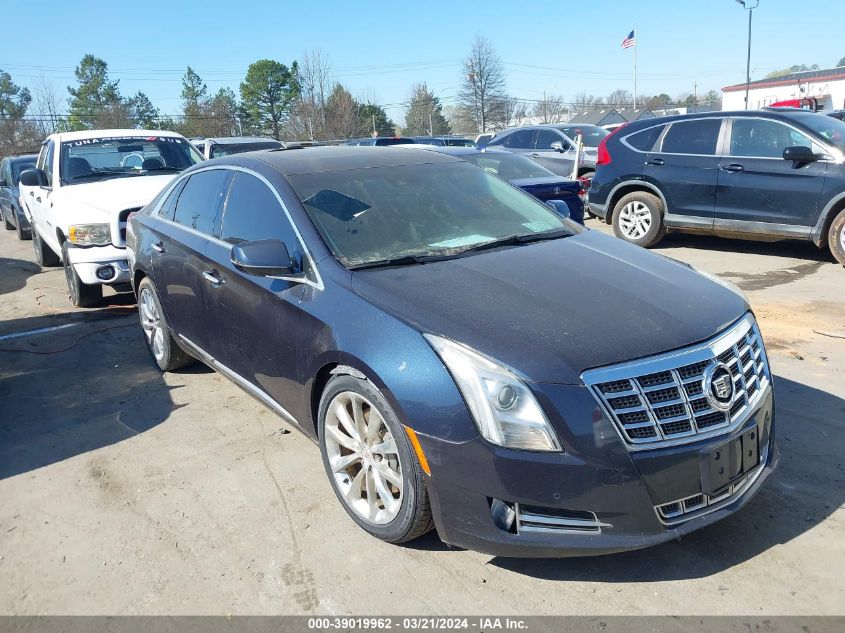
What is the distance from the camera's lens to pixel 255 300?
374 centimetres

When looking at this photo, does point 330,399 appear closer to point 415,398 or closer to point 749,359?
point 415,398

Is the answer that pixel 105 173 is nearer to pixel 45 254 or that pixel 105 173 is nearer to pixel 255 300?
pixel 45 254

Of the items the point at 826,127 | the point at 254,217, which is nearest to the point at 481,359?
the point at 254,217

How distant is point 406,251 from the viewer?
3533 mm

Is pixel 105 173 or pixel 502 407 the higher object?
pixel 105 173

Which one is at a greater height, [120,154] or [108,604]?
[120,154]

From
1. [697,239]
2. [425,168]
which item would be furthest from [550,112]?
[425,168]

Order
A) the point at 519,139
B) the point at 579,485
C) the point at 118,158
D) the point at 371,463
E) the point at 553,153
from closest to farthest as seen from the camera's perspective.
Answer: the point at 579,485 < the point at 371,463 < the point at 118,158 < the point at 553,153 < the point at 519,139

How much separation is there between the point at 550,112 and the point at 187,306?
85.8 metres

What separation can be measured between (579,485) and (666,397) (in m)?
0.47

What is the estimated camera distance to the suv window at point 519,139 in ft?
52.0

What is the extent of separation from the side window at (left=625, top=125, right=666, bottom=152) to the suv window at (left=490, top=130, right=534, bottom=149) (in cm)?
590

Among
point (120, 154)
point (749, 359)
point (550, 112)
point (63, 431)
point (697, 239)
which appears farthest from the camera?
point (550, 112)

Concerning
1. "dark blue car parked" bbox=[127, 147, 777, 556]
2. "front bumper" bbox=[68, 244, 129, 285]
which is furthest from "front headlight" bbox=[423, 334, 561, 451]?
"front bumper" bbox=[68, 244, 129, 285]
